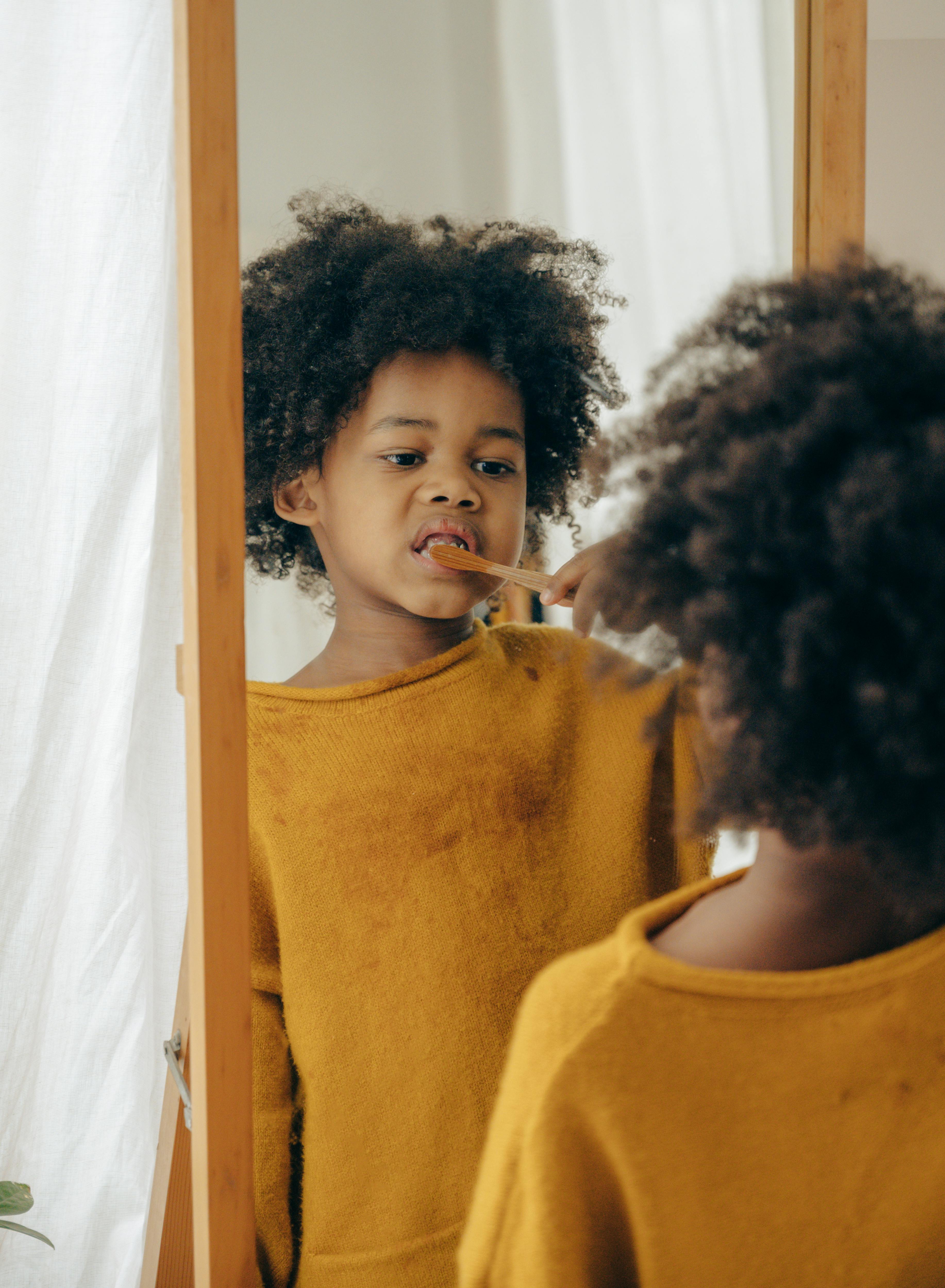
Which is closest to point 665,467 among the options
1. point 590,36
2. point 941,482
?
point 941,482

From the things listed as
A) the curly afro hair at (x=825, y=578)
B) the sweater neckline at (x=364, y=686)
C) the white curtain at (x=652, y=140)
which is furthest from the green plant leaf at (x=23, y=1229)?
the white curtain at (x=652, y=140)

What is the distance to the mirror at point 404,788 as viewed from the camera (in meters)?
0.67

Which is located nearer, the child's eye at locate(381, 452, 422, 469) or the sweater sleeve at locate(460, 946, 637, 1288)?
the sweater sleeve at locate(460, 946, 637, 1288)

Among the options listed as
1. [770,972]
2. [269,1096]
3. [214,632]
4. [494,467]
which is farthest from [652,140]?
[269,1096]

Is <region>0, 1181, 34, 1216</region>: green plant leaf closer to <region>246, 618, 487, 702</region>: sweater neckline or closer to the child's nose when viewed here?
<region>246, 618, 487, 702</region>: sweater neckline

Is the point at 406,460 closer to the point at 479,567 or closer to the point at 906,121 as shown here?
the point at 479,567

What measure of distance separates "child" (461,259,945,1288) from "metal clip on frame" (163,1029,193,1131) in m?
0.32

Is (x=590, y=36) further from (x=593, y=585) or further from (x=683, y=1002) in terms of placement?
(x=683, y=1002)

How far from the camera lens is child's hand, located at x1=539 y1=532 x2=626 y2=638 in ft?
2.11

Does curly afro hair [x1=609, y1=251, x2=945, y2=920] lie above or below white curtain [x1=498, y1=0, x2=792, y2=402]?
below

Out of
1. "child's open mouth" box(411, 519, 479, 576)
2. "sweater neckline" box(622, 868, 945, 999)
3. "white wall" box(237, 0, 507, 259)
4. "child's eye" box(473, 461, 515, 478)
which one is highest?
"white wall" box(237, 0, 507, 259)

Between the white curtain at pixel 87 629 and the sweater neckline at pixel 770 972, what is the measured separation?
0.46 meters

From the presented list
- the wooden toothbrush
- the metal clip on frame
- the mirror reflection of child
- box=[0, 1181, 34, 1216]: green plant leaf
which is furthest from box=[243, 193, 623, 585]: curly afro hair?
box=[0, 1181, 34, 1216]: green plant leaf

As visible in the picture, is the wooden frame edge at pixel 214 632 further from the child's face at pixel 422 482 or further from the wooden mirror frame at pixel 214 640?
the child's face at pixel 422 482
